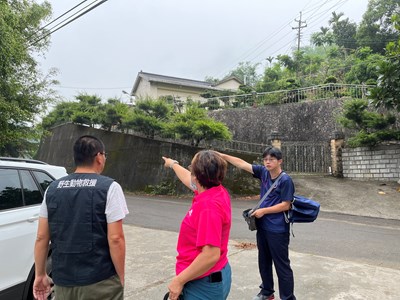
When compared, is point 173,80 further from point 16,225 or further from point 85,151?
point 85,151

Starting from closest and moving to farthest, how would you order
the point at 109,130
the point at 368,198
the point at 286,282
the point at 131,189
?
the point at 286,282 < the point at 368,198 < the point at 131,189 < the point at 109,130

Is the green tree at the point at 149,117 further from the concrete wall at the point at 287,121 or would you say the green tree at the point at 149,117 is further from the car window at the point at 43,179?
the car window at the point at 43,179

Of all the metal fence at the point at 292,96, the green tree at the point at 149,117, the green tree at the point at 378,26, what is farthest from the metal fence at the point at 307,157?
the green tree at the point at 378,26

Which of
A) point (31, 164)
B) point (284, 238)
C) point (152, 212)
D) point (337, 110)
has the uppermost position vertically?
point (337, 110)

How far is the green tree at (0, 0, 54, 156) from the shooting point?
665cm

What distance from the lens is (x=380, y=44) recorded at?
91.5ft

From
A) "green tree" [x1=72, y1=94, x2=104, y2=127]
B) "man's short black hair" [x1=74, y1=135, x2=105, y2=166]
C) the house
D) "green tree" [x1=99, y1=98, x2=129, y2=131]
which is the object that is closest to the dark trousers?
"man's short black hair" [x1=74, y1=135, x2=105, y2=166]

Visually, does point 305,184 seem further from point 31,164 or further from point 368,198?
point 31,164

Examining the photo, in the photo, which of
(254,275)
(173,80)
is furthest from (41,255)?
(173,80)

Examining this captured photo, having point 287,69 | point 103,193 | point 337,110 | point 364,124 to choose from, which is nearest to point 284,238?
point 103,193

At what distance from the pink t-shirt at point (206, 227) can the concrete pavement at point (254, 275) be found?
2.16 metres

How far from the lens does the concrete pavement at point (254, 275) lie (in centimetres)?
407

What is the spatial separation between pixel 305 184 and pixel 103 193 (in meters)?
12.7

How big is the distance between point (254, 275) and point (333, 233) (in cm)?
376
